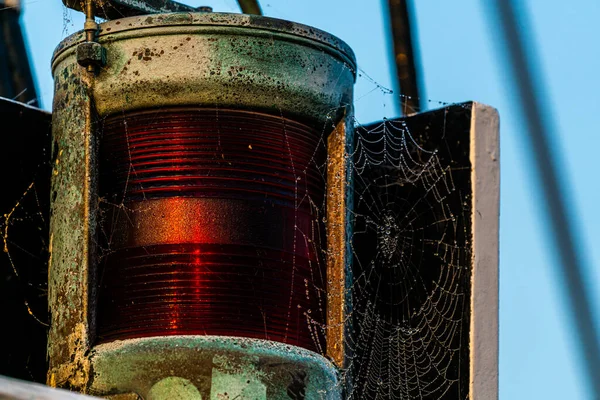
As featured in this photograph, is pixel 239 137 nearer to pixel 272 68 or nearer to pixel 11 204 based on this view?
pixel 272 68

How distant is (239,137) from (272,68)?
26.3 inches

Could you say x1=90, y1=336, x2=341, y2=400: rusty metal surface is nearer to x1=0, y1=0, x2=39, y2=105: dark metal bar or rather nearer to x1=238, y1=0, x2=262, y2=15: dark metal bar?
x1=0, y1=0, x2=39, y2=105: dark metal bar

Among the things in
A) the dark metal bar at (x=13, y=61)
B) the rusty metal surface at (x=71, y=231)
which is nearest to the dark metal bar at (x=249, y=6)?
the dark metal bar at (x=13, y=61)

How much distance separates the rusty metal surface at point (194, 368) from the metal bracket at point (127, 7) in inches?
119

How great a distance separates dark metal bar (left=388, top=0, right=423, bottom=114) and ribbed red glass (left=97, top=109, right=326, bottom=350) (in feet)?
16.1

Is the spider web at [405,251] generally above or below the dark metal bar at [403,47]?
below

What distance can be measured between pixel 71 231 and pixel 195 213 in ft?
3.50

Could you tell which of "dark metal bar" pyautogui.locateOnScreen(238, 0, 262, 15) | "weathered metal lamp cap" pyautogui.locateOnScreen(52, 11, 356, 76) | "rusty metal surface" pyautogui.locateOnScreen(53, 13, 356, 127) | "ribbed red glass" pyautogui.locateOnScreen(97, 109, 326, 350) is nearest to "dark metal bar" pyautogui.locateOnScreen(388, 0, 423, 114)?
"dark metal bar" pyautogui.locateOnScreen(238, 0, 262, 15)

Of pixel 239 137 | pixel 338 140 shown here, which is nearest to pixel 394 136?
pixel 338 140

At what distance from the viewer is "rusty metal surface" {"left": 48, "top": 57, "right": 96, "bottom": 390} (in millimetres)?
12750

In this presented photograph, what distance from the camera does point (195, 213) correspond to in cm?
1287

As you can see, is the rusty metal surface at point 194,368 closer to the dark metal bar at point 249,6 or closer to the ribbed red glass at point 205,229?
the ribbed red glass at point 205,229

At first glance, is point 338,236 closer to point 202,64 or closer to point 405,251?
point 405,251

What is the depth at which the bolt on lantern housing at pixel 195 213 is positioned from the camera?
497 inches
